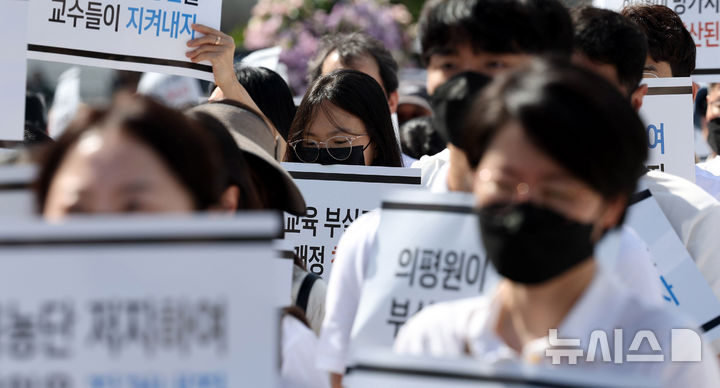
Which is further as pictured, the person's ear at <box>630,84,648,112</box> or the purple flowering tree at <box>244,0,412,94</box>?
the purple flowering tree at <box>244,0,412,94</box>

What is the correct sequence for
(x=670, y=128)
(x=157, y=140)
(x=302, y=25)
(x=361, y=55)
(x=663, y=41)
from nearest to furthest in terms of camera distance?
(x=157, y=140) → (x=670, y=128) → (x=663, y=41) → (x=361, y=55) → (x=302, y=25)

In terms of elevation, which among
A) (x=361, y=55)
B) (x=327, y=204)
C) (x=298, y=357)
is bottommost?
(x=298, y=357)

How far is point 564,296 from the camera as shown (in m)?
1.83

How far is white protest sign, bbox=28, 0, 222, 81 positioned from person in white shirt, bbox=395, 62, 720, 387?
253cm

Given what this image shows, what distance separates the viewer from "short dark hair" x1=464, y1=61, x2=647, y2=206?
1733 millimetres

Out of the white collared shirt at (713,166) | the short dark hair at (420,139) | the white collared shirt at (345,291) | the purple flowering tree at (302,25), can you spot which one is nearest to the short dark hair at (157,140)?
the white collared shirt at (345,291)

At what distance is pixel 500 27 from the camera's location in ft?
7.86

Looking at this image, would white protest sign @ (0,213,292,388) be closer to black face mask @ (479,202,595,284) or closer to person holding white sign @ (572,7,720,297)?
black face mask @ (479,202,595,284)

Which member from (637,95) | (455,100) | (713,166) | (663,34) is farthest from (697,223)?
(713,166)

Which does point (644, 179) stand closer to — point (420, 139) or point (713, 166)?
point (713, 166)

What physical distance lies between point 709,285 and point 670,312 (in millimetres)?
1245

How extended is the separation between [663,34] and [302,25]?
6.21 meters

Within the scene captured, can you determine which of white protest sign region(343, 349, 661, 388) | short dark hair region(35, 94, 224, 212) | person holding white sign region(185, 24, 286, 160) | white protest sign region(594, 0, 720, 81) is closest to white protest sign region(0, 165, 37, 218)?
short dark hair region(35, 94, 224, 212)

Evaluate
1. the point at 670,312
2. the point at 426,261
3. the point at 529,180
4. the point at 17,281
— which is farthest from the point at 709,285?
the point at 17,281
